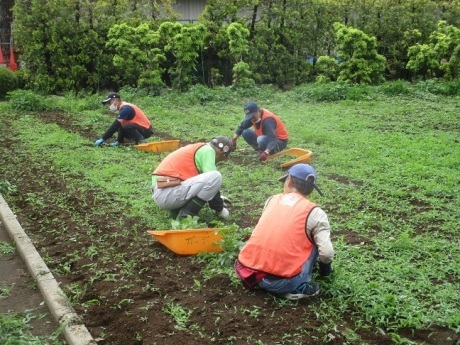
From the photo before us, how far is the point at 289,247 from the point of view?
177 inches

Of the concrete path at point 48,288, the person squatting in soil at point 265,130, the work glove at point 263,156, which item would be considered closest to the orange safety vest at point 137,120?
the person squatting in soil at point 265,130

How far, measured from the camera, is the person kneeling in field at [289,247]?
4.49 metres

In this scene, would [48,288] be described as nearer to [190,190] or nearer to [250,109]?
[190,190]

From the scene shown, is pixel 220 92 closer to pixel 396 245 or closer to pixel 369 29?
pixel 369 29

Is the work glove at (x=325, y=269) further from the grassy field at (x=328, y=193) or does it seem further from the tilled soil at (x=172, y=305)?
the tilled soil at (x=172, y=305)

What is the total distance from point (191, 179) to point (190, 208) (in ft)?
1.05

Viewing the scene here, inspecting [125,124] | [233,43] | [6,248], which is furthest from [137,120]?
[233,43]

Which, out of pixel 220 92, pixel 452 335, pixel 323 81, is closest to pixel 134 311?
pixel 452 335

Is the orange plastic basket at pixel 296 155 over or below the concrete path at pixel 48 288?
below

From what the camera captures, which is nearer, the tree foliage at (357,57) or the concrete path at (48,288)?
the concrete path at (48,288)

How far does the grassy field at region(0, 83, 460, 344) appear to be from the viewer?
458 centimetres

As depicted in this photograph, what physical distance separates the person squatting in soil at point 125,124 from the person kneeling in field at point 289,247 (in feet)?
20.7

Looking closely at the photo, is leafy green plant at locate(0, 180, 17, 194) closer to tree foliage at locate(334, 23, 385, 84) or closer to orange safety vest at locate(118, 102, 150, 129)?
orange safety vest at locate(118, 102, 150, 129)

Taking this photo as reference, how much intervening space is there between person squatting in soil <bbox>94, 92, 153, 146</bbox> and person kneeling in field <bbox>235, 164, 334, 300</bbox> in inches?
248
